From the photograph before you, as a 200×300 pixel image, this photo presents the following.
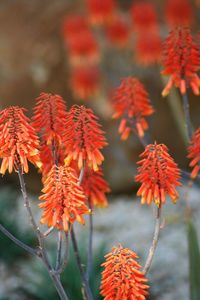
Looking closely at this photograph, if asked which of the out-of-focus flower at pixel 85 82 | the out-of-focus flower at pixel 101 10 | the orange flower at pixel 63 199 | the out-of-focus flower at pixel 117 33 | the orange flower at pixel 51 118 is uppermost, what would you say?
the out-of-focus flower at pixel 101 10

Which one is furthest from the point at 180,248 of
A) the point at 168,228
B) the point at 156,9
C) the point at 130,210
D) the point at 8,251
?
the point at 156,9

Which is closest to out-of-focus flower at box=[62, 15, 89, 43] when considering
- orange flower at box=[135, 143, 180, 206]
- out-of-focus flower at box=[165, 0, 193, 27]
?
out-of-focus flower at box=[165, 0, 193, 27]

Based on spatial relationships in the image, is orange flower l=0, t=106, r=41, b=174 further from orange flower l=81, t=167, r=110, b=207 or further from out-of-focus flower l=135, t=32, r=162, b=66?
out-of-focus flower l=135, t=32, r=162, b=66

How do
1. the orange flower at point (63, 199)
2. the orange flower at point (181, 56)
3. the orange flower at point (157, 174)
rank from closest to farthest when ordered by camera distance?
the orange flower at point (63, 199)
the orange flower at point (157, 174)
the orange flower at point (181, 56)

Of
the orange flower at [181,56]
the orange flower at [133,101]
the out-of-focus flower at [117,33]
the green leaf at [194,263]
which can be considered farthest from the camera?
the out-of-focus flower at [117,33]

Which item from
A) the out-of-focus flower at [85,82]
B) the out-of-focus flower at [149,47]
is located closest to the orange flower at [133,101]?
the out-of-focus flower at [149,47]

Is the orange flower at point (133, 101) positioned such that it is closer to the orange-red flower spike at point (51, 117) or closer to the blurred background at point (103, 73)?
the orange-red flower spike at point (51, 117)
